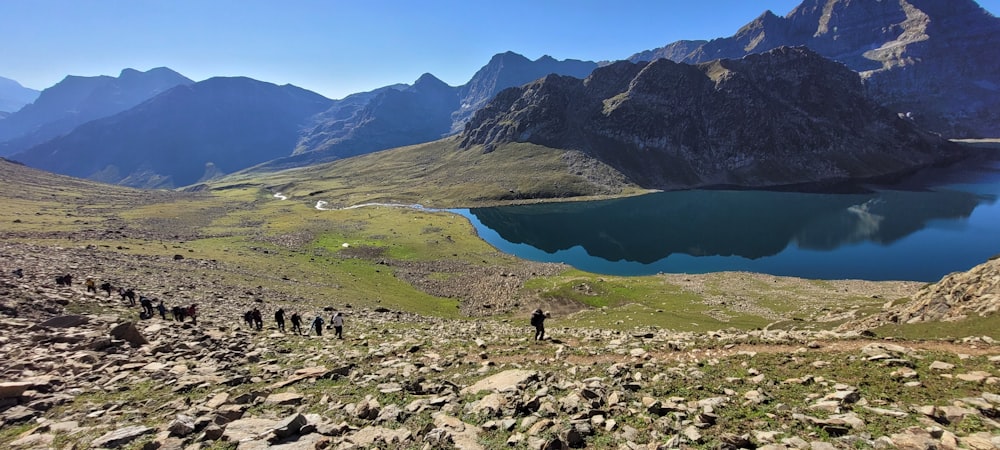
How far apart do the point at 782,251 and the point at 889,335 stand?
104m

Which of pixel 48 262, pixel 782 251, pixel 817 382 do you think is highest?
pixel 48 262

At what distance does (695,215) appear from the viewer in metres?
176

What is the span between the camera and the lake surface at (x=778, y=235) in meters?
99.4

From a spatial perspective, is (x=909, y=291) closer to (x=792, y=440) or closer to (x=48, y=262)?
(x=792, y=440)

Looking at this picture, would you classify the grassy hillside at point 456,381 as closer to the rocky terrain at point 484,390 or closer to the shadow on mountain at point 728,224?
the rocky terrain at point 484,390

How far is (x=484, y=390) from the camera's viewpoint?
58.7 feet

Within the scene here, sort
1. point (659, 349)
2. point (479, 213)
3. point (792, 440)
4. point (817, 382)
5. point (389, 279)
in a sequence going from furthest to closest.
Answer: point (479, 213), point (389, 279), point (659, 349), point (817, 382), point (792, 440)

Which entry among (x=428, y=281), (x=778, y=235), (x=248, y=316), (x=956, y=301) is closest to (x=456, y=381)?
(x=248, y=316)

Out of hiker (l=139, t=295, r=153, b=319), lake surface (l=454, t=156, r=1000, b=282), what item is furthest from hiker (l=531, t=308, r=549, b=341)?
lake surface (l=454, t=156, r=1000, b=282)

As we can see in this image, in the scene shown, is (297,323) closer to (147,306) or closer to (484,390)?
(147,306)

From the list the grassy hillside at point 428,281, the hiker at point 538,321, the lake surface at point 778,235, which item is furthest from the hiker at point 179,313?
the lake surface at point 778,235

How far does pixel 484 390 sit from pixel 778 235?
145962 millimetres

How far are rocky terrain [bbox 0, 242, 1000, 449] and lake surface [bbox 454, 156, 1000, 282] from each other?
264ft

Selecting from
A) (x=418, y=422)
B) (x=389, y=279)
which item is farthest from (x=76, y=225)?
(x=418, y=422)
